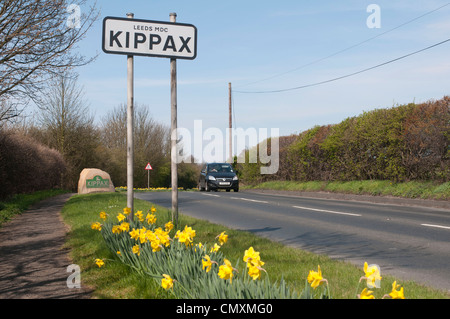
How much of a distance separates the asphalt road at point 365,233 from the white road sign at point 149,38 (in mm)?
3881

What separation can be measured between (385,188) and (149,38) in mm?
13303

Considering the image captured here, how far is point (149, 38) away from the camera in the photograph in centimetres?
771

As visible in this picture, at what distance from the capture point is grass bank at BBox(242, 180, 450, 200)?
15492 millimetres

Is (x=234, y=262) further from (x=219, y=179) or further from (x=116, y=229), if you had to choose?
(x=219, y=179)

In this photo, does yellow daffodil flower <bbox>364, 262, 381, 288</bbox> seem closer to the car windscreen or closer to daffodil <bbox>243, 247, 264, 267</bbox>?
daffodil <bbox>243, 247, 264, 267</bbox>

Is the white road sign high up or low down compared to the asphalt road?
up

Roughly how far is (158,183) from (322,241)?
4811cm

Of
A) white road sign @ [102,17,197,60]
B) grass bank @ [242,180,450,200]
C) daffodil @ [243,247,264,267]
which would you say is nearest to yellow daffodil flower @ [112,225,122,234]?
white road sign @ [102,17,197,60]

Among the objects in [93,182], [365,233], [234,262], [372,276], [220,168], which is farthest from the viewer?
[220,168]

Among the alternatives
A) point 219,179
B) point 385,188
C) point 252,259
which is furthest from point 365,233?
point 219,179

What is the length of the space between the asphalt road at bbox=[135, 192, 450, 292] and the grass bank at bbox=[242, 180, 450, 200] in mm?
3252

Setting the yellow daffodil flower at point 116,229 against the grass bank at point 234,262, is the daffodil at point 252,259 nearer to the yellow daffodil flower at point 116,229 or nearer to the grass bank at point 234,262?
the grass bank at point 234,262
